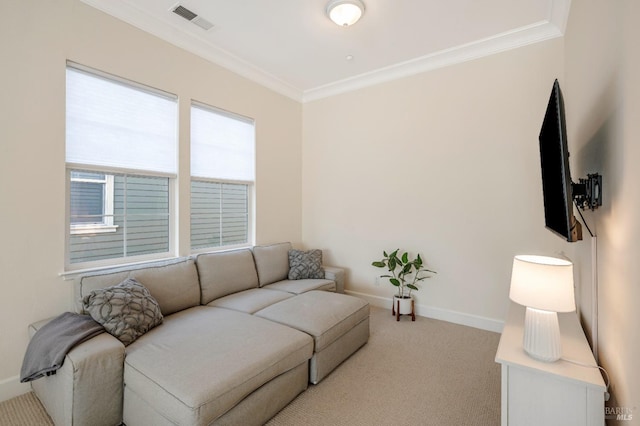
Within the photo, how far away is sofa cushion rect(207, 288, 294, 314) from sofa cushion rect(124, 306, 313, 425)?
33cm

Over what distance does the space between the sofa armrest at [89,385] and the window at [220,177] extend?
1641mm

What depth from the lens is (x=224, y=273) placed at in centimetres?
304

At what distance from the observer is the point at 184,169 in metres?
3.12

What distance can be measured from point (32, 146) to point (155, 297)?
1.44 meters

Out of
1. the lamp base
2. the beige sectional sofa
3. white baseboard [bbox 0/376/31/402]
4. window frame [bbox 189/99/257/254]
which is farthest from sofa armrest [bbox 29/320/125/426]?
the lamp base

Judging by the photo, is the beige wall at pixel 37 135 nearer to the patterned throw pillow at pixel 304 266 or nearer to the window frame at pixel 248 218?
the window frame at pixel 248 218

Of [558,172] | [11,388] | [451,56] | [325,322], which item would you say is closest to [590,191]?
[558,172]

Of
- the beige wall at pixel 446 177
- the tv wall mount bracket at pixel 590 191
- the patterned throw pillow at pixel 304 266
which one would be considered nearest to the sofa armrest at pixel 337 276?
the patterned throw pillow at pixel 304 266

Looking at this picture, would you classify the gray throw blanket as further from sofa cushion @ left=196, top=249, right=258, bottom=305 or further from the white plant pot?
the white plant pot

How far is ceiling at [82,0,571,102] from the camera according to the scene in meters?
2.56

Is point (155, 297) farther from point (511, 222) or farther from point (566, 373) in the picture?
point (511, 222)

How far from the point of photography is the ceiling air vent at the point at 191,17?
261cm

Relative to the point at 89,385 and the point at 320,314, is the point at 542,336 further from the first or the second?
the point at 89,385

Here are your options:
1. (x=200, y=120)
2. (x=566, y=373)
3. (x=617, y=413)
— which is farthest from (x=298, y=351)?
(x=200, y=120)
